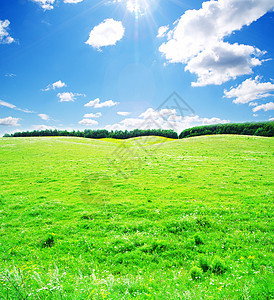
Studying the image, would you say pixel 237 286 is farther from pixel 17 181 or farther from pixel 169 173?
pixel 17 181

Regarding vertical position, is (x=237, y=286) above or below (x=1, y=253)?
above

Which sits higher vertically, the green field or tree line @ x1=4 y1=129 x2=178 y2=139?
tree line @ x1=4 y1=129 x2=178 y2=139

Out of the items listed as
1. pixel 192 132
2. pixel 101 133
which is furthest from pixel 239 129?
pixel 101 133

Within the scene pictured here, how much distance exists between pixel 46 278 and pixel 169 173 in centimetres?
1732

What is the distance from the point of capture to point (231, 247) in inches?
291

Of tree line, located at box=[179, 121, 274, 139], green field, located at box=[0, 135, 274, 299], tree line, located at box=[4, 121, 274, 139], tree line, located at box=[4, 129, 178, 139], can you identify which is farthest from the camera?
tree line, located at box=[4, 129, 178, 139]

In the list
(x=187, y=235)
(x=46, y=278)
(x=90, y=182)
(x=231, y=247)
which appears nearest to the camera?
(x=46, y=278)

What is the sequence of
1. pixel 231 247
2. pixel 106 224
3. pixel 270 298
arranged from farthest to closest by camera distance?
1. pixel 106 224
2. pixel 231 247
3. pixel 270 298

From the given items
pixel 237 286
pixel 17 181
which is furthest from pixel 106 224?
Result: pixel 17 181

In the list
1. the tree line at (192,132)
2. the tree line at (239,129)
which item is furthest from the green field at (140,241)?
the tree line at (192,132)

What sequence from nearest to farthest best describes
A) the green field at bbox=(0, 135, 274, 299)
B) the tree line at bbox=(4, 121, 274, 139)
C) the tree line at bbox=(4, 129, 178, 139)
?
the green field at bbox=(0, 135, 274, 299), the tree line at bbox=(4, 121, 274, 139), the tree line at bbox=(4, 129, 178, 139)

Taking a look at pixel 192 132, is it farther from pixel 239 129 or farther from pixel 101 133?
pixel 101 133

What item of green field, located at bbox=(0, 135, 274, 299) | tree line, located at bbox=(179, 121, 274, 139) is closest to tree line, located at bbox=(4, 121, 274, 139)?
tree line, located at bbox=(179, 121, 274, 139)

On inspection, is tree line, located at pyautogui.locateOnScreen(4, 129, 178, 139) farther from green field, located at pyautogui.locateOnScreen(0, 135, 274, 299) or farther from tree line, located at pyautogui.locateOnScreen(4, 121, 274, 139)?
green field, located at pyautogui.locateOnScreen(0, 135, 274, 299)
